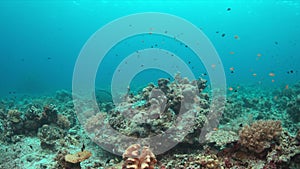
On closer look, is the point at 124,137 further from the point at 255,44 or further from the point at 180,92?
the point at 255,44

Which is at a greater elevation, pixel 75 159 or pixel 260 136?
pixel 75 159

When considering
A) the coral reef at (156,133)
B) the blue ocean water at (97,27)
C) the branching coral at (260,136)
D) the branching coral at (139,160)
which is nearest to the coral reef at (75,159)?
the coral reef at (156,133)

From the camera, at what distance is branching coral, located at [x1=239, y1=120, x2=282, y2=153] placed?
6.07 metres

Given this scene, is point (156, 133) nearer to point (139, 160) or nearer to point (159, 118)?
point (159, 118)

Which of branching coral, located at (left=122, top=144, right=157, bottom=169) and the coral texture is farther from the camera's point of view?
the coral texture

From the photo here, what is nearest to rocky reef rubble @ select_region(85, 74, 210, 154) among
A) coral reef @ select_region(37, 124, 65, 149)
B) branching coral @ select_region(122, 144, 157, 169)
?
coral reef @ select_region(37, 124, 65, 149)

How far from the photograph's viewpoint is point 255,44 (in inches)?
6255

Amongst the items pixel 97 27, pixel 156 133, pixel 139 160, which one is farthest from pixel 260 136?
pixel 97 27

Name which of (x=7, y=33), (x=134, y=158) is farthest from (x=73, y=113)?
(x=7, y=33)

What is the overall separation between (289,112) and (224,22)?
325ft

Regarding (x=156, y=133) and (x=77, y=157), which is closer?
(x=77, y=157)

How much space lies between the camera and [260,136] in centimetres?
623

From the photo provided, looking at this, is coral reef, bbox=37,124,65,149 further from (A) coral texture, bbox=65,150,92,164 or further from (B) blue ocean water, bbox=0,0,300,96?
(B) blue ocean water, bbox=0,0,300,96

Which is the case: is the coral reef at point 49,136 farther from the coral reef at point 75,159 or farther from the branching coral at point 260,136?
the branching coral at point 260,136
